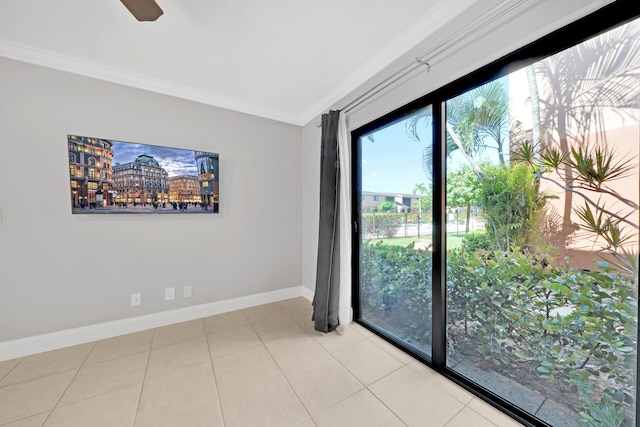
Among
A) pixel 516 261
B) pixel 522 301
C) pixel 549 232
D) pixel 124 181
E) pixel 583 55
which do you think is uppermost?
pixel 583 55

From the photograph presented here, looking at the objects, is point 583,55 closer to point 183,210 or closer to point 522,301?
point 522,301

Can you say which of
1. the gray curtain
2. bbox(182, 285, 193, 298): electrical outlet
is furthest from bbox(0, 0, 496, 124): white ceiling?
bbox(182, 285, 193, 298): electrical outlet

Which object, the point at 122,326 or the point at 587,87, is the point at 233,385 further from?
the point at 587,87

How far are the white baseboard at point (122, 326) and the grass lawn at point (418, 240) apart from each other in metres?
1.33

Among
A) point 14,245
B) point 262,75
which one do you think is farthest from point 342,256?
point 14,245

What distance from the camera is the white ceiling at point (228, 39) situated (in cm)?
141

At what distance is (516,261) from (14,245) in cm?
349

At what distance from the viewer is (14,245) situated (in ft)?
5.84

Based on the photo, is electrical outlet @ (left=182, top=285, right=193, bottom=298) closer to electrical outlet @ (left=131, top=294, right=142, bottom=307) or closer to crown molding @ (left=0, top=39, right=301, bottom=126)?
electrical outlet @ (left=131, top=294, right=142, bottom=307)

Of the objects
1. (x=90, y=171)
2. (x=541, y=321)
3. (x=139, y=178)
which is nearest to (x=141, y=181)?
(x=139, y=178)

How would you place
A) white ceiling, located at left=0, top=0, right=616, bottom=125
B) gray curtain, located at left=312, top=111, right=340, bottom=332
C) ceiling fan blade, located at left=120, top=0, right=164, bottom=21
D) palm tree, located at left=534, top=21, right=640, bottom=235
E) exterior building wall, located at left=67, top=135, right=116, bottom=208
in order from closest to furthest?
1. palm tree, located at left=534, top=21, right=640, bottom=235
2. ceiling fan blade, located at left=120, top=0, right=164, bottom=21
3. white ceiling, located at left=0, top=0, right=616, bottom=125
4. exterior building wall, located at left=67, top=135, right=116, bottom=208
5. gray curtain, located at left=312, top=111, right=340, bottom=332

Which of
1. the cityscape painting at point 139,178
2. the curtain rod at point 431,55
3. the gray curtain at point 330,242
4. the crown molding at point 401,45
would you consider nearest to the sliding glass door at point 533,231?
the curtain rod at point 431,55

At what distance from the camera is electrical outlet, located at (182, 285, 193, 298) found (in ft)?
7.88

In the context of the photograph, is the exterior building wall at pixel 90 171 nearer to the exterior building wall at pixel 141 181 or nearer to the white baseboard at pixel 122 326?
the exterior building wall at pixel 141 181
